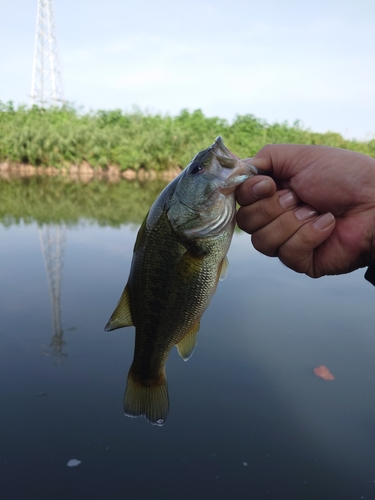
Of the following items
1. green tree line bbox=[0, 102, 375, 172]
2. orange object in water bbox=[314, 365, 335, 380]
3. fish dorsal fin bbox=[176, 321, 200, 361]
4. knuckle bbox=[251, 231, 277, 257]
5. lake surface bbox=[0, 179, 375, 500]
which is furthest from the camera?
green tree line bbox=[0, 102, 375, 172]

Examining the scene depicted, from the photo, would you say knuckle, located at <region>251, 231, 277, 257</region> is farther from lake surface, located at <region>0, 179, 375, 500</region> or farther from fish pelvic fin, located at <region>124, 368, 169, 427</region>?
lake surface, located at <region>0, 179, 375, 500</region>

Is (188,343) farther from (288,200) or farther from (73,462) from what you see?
(73,462)

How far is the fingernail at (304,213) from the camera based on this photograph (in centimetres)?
264

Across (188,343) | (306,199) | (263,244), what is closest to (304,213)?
(306,199)

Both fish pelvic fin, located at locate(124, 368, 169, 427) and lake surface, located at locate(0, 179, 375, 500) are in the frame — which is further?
lake surface, located at locate(0, 179, 375, 500)

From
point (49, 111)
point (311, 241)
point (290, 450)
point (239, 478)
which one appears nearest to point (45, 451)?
point (239, 478)

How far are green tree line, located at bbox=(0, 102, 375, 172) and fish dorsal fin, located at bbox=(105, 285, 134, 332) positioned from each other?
28.0 meters

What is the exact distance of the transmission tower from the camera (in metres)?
6.44

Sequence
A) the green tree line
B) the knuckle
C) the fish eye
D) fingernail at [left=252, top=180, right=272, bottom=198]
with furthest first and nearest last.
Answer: the green tree line < the knuckle < fingernail at [left=252, top=180, right=272, bottom=198] < the fish eye

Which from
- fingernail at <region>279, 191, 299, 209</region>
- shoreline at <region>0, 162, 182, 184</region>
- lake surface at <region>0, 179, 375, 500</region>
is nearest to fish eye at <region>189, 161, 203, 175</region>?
fingernail at <region>279, 191, 299, 209</region>

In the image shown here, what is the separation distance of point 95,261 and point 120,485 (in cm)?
673

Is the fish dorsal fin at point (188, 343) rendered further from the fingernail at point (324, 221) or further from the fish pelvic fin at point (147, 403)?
the fingernail at point (324, 221)

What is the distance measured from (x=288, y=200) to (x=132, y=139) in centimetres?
3401

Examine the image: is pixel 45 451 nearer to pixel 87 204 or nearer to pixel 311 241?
pixel 311 241
